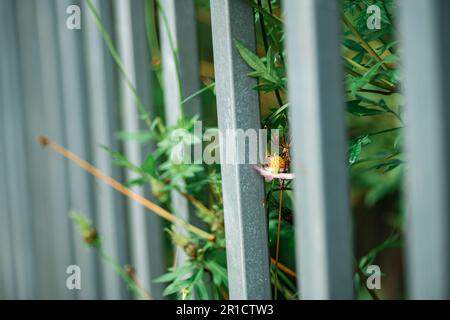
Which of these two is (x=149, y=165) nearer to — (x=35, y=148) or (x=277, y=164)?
(x=277, y=164)

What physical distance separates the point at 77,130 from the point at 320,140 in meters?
1.22

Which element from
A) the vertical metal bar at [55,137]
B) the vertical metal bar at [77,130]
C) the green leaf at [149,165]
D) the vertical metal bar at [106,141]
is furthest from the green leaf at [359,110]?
the vertical metal bar at [55,137]

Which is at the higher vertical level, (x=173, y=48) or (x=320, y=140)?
(x=173, y=48)

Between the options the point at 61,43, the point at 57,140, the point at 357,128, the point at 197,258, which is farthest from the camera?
the point at 357,128

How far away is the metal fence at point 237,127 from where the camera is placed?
25.7 inches

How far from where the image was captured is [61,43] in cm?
174

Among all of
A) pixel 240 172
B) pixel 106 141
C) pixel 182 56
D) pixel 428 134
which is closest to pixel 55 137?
pixel 106 141

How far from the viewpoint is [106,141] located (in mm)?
1616

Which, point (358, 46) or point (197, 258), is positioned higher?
point (358, 46)

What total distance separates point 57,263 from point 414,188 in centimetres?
153

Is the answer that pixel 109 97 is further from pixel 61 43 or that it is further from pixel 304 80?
pixel 304 80

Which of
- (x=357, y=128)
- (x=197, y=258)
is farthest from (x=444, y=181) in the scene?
(x=357, y=128)

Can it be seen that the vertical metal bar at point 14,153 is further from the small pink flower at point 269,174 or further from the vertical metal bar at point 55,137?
the small pink flower at point 269,174

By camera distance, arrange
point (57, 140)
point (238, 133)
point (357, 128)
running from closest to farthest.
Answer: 1. point (238, 133)
2. point (57, 140)
3. point (357, 128)
